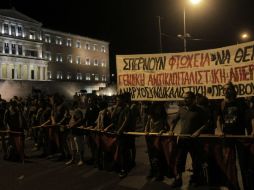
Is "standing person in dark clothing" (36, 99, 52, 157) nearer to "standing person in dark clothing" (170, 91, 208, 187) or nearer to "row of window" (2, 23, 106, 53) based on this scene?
"standing person in dark clothing" (170, 91, 208, 187)

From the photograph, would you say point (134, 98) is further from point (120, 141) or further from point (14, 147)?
point (14, 147)

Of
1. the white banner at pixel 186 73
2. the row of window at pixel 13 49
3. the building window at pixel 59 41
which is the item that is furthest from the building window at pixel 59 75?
the white banner at pixel 186 73

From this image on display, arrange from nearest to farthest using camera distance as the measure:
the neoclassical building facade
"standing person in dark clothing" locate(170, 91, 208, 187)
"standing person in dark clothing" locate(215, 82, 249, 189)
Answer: "standing person in dark clothing" locate(215, 82, 249, 189) → "standing person in dark clothing" locate(170, 91, 208, 187) → the neoclassical building facade

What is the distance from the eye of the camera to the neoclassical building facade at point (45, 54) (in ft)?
284

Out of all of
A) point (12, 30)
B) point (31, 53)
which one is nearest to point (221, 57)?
point (12, 30)

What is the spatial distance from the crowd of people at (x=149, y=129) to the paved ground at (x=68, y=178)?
26cm

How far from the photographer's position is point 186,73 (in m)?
8.37

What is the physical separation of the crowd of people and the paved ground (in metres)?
0.26

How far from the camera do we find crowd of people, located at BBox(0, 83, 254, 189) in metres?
6.71

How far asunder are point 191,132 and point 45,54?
3638 inches

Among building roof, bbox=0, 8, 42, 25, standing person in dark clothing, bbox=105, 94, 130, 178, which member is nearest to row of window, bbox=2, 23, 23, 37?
building roof, bbox=0, 8, 42, 25

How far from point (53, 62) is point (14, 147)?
89425 millimetres

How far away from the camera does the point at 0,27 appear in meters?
85.4

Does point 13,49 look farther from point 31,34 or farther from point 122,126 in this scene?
point 122,126
